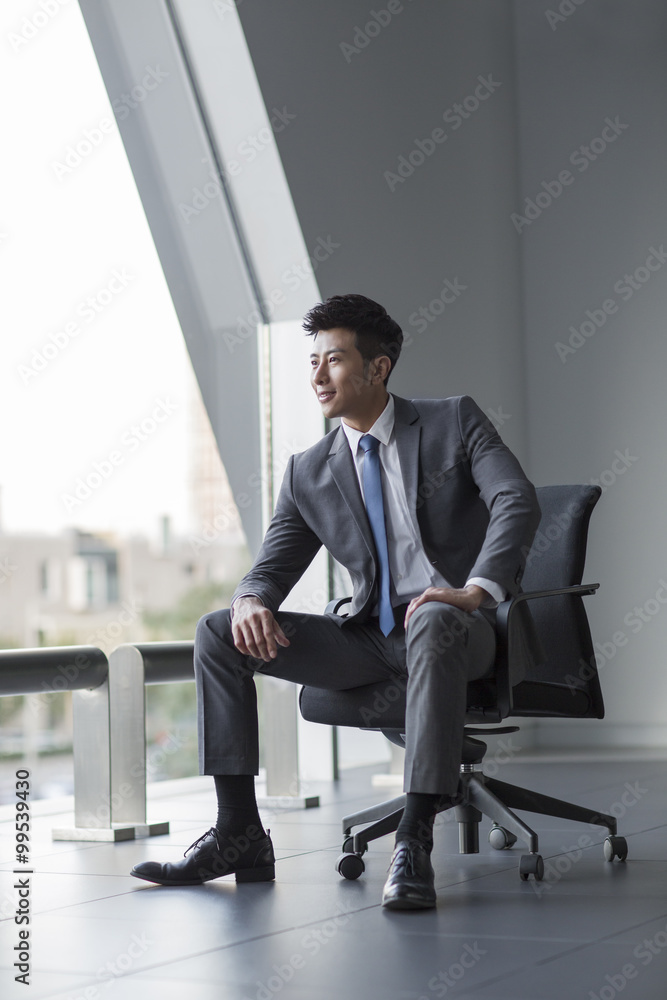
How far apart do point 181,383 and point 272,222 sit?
0.66 meters

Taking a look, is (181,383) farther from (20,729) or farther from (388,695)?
(388,695)

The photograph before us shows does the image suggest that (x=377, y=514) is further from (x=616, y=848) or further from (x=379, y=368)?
(x=616, y=848)

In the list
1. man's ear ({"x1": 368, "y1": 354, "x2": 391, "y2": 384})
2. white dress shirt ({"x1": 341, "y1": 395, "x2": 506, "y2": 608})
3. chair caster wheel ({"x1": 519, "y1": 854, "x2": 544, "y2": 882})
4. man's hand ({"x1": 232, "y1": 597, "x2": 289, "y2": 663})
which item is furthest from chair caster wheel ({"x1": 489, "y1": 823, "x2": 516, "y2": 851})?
man's ear ({"x1": 368, "y1": 354, "x2": 391, "y2": 384})

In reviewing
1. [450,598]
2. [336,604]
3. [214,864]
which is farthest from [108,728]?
[450,598]

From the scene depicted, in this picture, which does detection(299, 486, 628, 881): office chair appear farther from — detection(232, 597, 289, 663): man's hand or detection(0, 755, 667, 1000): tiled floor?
detection(232, 597, 289, 663): man's hand

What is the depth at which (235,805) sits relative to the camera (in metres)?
2.35

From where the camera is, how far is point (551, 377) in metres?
5.48

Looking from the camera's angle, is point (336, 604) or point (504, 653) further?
point (336, 604)

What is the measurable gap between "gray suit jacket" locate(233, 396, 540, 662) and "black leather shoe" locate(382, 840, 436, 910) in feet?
1.69

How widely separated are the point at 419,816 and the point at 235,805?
1.38 feet

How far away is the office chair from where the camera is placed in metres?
2.35

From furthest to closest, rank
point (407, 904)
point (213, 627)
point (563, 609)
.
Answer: point (563, 609) → point (213, 627) → point (407, 904)

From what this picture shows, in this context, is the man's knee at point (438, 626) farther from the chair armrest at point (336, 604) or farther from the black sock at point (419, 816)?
the chair armrest at point (336, 604)

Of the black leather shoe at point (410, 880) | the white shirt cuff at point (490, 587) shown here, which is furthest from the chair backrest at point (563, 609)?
the black leather shoe at point (410, 880)
